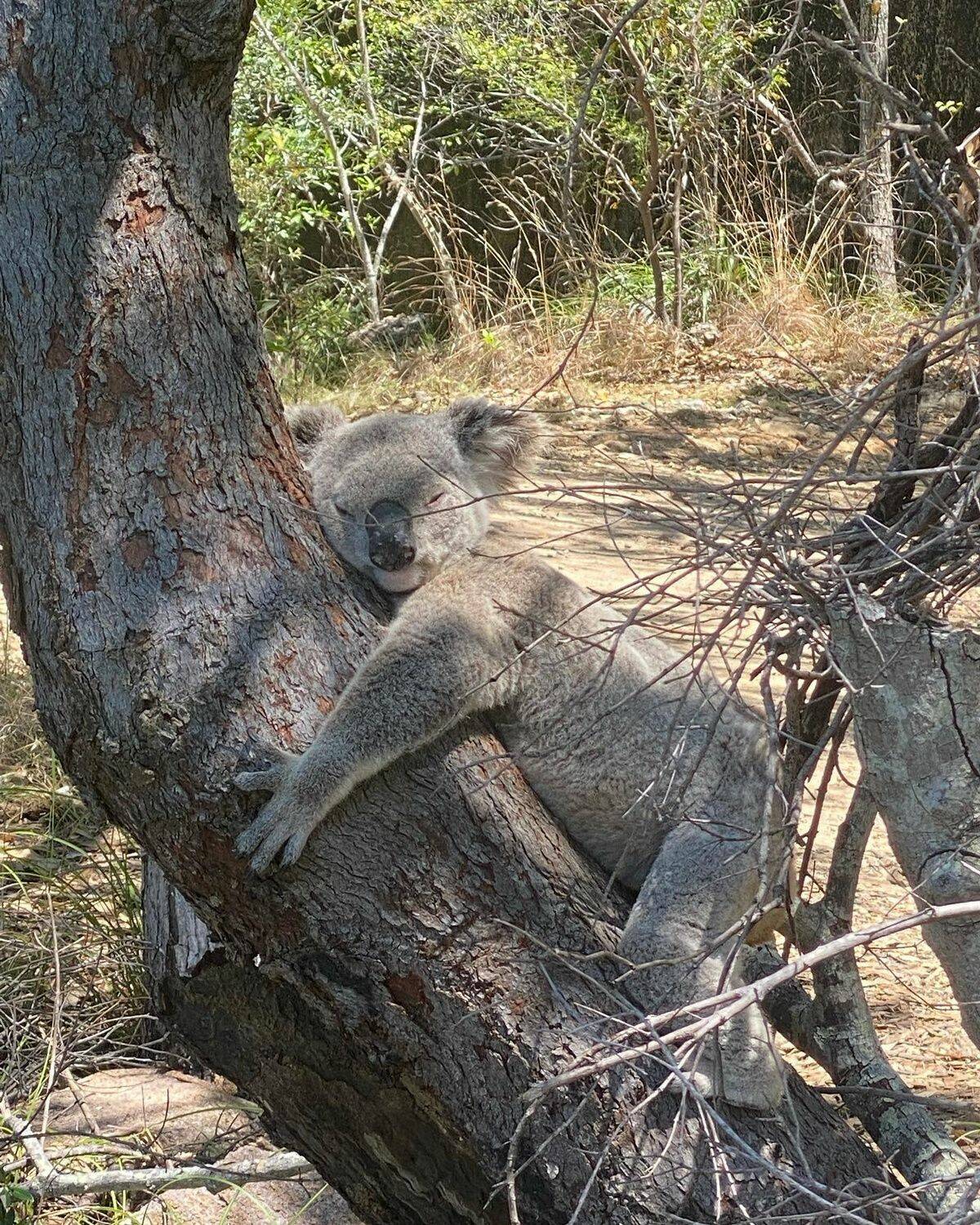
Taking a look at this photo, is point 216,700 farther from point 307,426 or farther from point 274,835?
point 307,426

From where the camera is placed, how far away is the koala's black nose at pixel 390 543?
114 inches

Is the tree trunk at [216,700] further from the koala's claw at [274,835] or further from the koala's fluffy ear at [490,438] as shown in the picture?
the koala's fluffy ear at [490,438]

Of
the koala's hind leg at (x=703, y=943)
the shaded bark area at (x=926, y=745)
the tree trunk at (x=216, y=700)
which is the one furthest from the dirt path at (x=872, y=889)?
the tree trunk at (x=216, y=700)

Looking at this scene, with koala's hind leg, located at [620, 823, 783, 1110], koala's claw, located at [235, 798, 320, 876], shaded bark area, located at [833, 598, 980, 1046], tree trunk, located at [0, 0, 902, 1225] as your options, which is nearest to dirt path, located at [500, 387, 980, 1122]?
shaded bark area, located at [833, 598, 980, 1046]

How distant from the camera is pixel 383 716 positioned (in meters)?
2.26

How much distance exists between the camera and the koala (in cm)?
221

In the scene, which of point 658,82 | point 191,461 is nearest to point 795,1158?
point 191,461

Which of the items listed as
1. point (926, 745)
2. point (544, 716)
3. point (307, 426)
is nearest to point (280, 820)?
point (544, 716)

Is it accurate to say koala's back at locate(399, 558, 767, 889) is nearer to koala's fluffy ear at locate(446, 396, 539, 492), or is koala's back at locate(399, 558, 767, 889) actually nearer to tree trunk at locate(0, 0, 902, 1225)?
tree trunk at locate(0, 0, 902, 1225)

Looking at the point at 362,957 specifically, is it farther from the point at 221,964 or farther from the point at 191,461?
the point at 191,461

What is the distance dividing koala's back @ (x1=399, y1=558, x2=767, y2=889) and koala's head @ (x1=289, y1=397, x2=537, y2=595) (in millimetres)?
153

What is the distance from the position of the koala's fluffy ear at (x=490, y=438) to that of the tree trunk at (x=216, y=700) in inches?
49.0

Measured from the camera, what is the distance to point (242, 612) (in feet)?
7.18

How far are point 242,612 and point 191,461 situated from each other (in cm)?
28
